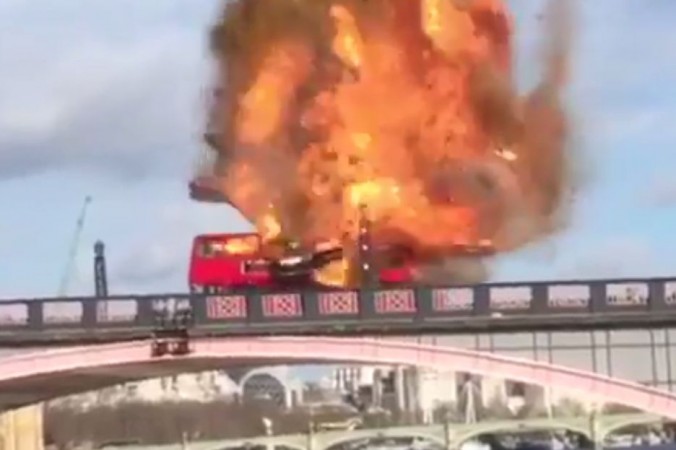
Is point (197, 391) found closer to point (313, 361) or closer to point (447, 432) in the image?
point (447, 432)

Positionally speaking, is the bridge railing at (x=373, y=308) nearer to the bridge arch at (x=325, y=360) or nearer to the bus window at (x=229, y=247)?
the bridge arch at (x=325, y=360)

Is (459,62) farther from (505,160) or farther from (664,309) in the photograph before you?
(664,309)

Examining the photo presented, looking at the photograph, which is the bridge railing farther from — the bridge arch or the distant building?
the distant building

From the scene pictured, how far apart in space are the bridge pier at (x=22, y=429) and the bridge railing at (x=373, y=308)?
16467mm

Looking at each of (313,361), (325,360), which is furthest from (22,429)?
(325,360)

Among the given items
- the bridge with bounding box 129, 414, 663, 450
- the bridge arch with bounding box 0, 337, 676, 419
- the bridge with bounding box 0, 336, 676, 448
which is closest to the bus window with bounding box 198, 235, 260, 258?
the bridge with bounding box 0, 336, 676, 448

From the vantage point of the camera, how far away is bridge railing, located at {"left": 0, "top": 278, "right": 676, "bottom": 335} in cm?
5625

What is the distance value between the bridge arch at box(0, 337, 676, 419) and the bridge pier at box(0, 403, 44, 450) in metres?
16.3

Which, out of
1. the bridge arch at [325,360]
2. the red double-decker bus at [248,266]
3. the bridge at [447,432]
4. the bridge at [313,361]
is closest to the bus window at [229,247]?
the red double-decker bus at [248,266]

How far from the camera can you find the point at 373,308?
56.7 metres

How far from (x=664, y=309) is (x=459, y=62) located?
552 inches

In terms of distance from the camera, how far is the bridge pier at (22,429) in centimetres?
7562

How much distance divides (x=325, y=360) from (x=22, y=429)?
27347 millimetres

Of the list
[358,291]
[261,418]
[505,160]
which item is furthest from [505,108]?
[261,418]
